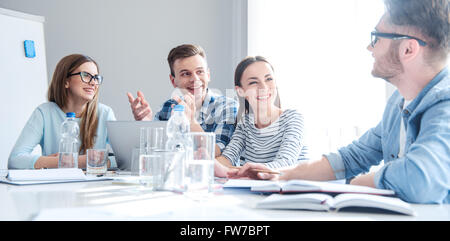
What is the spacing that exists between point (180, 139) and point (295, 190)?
0.45m

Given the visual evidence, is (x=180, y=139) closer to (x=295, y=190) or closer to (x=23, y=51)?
(x=295, y=190)

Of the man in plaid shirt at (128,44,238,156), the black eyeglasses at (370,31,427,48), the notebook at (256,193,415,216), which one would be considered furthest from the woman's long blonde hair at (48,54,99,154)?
the notebook at (256,193,415,216)

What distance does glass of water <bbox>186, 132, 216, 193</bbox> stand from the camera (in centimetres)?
103

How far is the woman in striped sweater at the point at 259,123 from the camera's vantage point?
6.82 feet

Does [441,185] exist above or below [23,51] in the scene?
below

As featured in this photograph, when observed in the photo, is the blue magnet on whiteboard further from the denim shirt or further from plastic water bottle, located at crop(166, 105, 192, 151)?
the denim shirt

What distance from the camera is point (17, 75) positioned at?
3.32 metres

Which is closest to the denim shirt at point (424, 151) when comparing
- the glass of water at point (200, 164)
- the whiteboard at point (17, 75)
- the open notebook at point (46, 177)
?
the glass of water at point (200, 164)

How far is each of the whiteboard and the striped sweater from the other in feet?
6.65

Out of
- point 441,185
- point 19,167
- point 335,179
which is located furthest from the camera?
point 19,167

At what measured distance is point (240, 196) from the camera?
108 cm

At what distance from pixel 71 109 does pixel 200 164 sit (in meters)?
1.73

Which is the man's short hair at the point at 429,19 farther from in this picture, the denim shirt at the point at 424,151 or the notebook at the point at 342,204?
the notebook at the point at 342,204
